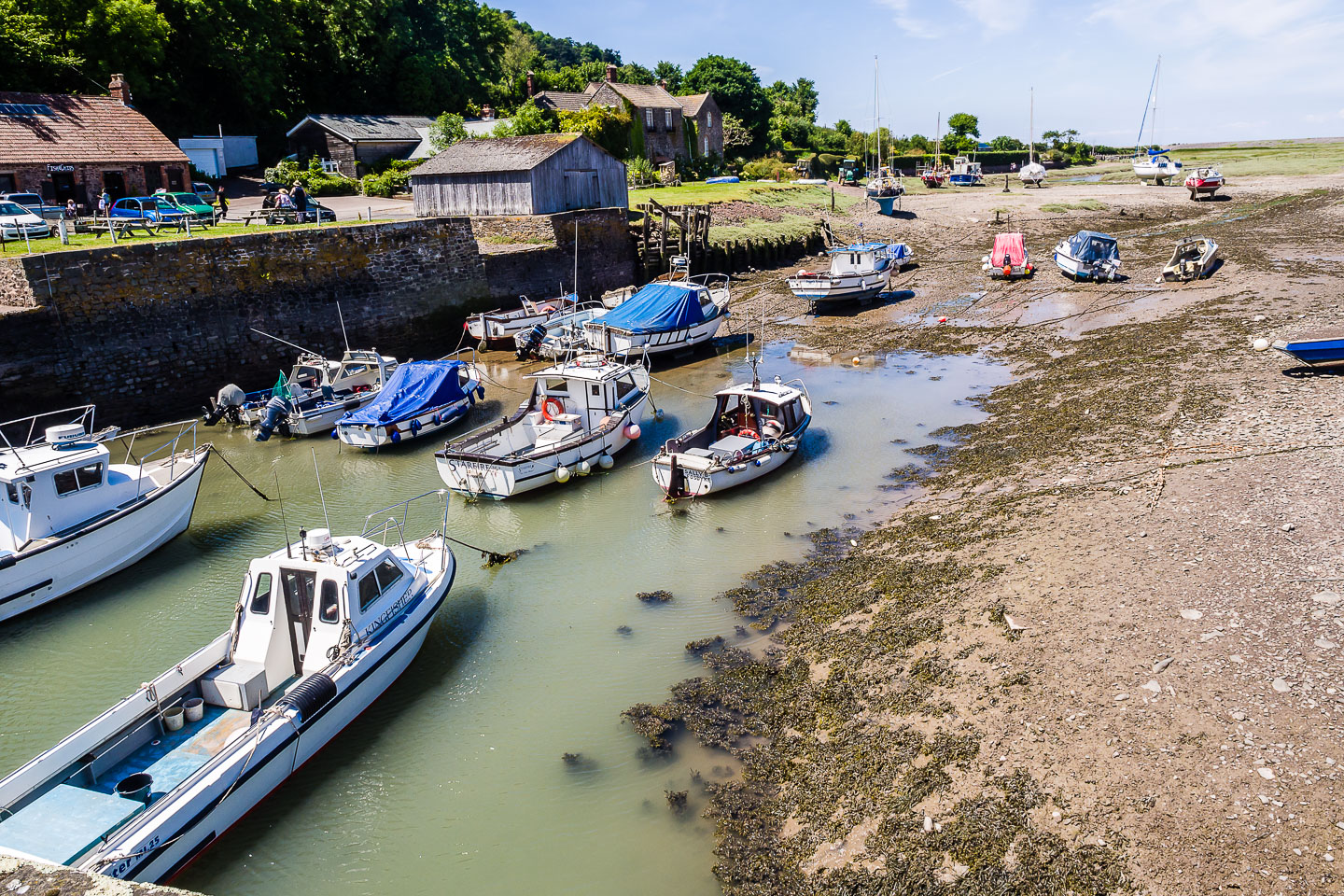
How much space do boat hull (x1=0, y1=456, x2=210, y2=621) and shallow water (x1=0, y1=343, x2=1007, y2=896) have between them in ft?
1.16

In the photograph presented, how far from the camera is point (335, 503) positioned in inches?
739

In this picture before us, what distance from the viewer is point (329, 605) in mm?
11586

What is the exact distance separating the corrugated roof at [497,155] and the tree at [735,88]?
120 ft

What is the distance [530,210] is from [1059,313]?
21525mm

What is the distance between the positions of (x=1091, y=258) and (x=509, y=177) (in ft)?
79.3

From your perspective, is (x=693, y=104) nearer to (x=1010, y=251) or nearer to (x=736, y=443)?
(x=1010, y=251)

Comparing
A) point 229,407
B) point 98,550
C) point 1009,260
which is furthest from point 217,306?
point 1009,260

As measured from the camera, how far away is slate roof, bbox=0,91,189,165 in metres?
31.9

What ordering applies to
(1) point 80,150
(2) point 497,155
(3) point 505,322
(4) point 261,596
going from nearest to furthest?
(4) point 261,596 < (3) point 505,322 < (1) point 80,150 < (2) point 497,155

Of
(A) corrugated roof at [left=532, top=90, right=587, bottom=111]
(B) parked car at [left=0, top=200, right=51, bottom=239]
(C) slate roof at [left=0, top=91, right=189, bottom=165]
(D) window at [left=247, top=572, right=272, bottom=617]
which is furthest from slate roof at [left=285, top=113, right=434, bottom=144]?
(D) window at [left=247, top=572, right=272, bottom=617]

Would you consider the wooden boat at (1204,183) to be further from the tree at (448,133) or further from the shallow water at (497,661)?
the tree at (448,133)

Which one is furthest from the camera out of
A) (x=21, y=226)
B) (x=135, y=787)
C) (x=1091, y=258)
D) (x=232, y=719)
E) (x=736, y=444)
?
(x=1091, y=258)

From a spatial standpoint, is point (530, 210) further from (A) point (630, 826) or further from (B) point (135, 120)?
(A) point (630, 826)

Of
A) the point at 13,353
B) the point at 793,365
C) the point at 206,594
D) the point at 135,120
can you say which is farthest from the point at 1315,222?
the point at 135,120
